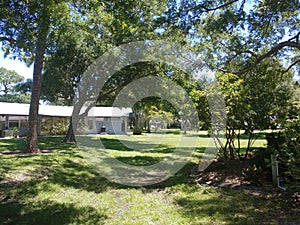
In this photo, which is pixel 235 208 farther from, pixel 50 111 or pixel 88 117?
pixel 88 117

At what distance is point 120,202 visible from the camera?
5.36 metres

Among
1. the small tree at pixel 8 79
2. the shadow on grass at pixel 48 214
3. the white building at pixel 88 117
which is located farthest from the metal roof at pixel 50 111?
the small tree at pixel 8 79

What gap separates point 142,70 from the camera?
50.4ft

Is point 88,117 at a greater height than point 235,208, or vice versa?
point 88,117

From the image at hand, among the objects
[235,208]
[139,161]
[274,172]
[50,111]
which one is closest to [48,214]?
[235,208]

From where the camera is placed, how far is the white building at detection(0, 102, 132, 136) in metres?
25.0

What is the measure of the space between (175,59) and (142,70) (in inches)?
89.9

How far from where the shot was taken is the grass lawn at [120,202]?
14.1ft

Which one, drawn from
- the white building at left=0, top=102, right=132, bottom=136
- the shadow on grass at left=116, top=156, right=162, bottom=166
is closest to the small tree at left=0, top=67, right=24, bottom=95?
the white building at left=0, top=102, right=132, bottom=136

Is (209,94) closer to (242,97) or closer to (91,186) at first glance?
(242,97)

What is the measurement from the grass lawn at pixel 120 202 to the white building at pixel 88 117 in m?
19.5

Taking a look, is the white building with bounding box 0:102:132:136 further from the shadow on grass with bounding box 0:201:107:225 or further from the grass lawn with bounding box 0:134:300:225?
the shadow on grass with bounding box 0:201:107:225

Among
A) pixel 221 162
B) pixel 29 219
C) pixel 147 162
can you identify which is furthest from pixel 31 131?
pixel 221 162

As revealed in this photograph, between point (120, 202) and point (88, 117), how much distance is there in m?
27.1
